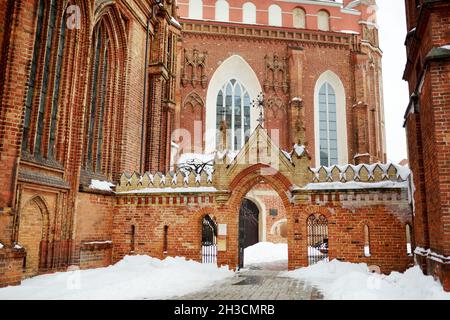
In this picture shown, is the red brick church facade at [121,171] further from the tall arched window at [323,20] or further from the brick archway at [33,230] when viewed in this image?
the tall arched window at [323,20]

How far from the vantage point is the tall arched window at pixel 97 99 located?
44.4ft

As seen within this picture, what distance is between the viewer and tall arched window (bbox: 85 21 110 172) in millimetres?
13539

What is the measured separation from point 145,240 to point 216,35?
16050mm

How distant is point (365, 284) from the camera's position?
8336 mm

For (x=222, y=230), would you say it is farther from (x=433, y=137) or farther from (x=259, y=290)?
(x=433, y=137)

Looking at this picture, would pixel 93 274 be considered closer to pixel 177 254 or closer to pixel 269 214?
pixel 177 254

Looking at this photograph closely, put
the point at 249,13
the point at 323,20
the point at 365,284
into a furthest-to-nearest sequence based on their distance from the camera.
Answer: the point at 323,20 < the point at 249,13 < the point at 365,284

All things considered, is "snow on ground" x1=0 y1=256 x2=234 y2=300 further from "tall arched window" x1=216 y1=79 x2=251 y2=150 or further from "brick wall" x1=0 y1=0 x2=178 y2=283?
"tall arched window" x1=216 y1=79 x2=251 y2=150

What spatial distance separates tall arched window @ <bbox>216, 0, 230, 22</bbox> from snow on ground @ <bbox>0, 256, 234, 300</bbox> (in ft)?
67.7

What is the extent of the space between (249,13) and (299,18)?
12.5ft

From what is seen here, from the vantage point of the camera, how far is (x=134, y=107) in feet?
50.2

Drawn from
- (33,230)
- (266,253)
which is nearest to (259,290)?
(33,230)

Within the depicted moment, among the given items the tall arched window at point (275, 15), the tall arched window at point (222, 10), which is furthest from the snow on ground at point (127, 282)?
the tall arched window at point (275, 15)
